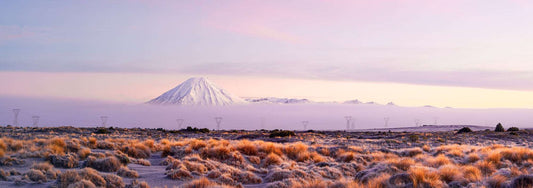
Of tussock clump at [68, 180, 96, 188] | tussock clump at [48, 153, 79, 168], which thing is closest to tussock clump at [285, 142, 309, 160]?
tussock clump at [48, 153, 79, 168]

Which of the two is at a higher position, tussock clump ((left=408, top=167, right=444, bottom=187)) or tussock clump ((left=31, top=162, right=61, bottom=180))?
tussock clump ((left=408, top=167, right=444, bottom=187))

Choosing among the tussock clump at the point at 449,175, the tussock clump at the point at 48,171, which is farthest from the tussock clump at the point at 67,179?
the tussock clump at the point at 449,175

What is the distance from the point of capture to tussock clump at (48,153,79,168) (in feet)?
46.6

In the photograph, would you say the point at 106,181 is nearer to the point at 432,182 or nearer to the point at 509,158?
the point at 432,182

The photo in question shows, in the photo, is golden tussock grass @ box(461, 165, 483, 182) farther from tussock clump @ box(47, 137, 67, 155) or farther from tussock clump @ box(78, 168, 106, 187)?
tussock clump @ box(47, 137, 67, 155)

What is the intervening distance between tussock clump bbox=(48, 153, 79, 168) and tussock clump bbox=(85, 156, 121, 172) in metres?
0.58

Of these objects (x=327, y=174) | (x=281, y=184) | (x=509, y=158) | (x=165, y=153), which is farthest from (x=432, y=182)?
(x=165, y=153)

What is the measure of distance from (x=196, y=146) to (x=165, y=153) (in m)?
1.76

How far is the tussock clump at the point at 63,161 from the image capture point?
1419 centimetres

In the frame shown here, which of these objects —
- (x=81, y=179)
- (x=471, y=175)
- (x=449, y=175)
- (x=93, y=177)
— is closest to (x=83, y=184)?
(x=81, y=179)

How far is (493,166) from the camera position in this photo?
48.6 ft

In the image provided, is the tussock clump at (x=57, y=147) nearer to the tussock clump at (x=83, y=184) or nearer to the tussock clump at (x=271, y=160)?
the tussock clump at (x=83, y=184)

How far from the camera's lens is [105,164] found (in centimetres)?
1379

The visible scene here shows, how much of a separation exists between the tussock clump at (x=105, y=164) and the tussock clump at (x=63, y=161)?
58cm
